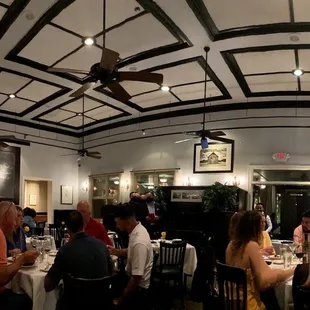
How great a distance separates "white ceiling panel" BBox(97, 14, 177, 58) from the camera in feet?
19.3

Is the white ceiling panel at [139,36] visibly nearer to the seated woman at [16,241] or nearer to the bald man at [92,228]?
the bald man at [92,228]

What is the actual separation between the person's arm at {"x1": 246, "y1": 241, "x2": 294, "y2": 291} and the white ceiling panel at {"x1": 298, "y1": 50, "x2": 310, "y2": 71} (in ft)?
16.4

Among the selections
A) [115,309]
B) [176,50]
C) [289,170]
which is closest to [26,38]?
[176,50]

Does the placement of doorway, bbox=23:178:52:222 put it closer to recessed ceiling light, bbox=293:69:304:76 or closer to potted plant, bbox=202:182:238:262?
potted plant, bbox=202:182:238:262

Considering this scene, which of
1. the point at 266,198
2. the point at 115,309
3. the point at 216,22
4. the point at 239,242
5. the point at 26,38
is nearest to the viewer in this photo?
the point at 239,242

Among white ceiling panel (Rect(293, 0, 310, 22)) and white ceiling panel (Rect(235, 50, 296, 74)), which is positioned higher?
white ceiling panel (Rect(293, 0, 310, 22))

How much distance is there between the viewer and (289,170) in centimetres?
983

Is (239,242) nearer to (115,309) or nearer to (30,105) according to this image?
(115,309)

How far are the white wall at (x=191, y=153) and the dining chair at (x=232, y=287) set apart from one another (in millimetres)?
7382

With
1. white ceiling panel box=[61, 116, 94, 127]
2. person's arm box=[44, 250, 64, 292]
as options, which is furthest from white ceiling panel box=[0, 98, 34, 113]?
person's arm box=[44, 250, 64, 292]

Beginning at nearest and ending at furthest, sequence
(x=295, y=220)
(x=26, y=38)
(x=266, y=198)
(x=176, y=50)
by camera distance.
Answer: (x=26, y=38)
(x=176, y=50)
(x=295, y=220)
(x=266, y=198)

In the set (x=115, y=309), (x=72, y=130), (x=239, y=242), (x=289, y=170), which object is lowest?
(x=115, y=309)

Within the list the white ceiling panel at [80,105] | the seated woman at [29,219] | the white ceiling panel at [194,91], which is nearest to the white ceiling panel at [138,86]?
the white ceiling panel at [194,91]

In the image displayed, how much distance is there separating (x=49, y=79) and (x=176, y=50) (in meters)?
3.19
